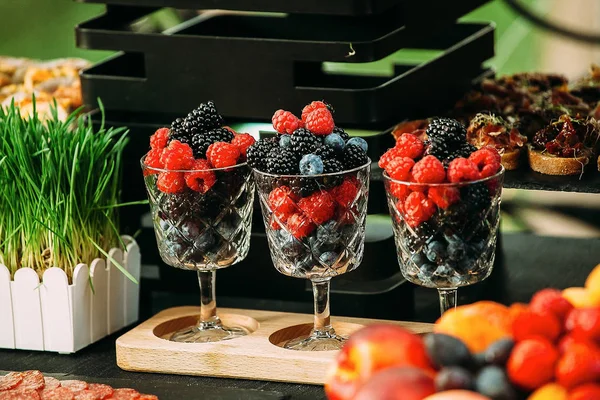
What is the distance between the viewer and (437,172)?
161cm

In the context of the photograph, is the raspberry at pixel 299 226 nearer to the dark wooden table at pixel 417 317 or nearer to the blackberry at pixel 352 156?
the blackberry at pixel 352 156

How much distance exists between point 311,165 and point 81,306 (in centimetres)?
58

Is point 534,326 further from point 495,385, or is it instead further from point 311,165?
point 311,165

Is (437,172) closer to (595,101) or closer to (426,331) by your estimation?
(426,331)

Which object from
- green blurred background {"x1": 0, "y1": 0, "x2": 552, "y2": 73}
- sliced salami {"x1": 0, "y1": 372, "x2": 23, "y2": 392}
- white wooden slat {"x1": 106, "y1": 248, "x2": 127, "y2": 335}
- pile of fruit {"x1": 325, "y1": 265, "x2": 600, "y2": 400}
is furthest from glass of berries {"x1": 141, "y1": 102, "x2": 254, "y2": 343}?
green blurred background {"x1": 0, "y1": 0, "x2": 552, "y2": 73}

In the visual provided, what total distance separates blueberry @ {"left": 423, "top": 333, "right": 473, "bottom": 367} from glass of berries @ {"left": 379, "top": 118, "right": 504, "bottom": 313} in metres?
0.42

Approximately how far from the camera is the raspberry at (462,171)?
1616 mm

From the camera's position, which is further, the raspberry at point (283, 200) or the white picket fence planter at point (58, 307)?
the white picket fence planter at point (58, 307)

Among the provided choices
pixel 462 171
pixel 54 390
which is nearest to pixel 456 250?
pixel 462 171

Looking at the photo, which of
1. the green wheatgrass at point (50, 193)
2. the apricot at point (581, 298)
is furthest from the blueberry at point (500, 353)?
the green wheatgrass at point (50, 193)

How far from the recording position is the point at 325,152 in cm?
171

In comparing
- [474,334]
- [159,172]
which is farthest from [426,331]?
[474,334]

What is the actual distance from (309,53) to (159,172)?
0.40m

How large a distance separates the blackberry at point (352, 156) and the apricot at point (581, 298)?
0.49 meters
